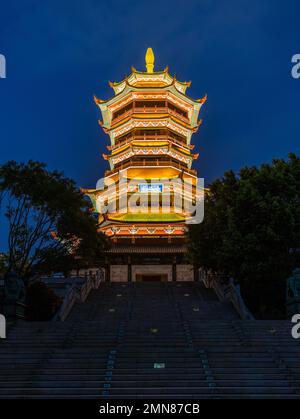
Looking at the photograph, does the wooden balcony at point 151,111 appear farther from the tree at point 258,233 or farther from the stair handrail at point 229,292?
the tree at point 258,233

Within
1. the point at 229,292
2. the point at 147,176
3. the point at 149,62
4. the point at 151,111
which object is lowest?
the point at 229,292

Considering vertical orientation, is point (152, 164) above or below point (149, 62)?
below

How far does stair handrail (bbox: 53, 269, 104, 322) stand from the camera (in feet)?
76.2

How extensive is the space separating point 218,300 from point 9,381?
16289 millimetres

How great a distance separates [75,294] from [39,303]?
2375 mm

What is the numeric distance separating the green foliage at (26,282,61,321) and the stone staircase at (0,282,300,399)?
2.76 m

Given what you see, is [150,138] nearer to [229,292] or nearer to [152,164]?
[152,164]

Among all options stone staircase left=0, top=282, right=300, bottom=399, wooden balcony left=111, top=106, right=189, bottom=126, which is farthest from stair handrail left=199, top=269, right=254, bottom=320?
wooden balcony left=111, top=106, right=189, bottom=126

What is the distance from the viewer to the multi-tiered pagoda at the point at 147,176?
40.7m

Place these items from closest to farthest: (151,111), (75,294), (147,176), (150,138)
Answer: (75,294), (147,176), (150,138), (151,111)

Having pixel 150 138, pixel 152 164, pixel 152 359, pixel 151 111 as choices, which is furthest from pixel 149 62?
pixel 152 359

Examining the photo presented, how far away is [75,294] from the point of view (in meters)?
26.9

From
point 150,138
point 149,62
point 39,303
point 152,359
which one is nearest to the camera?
point 152,359

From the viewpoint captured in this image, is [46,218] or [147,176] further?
[147,176]
